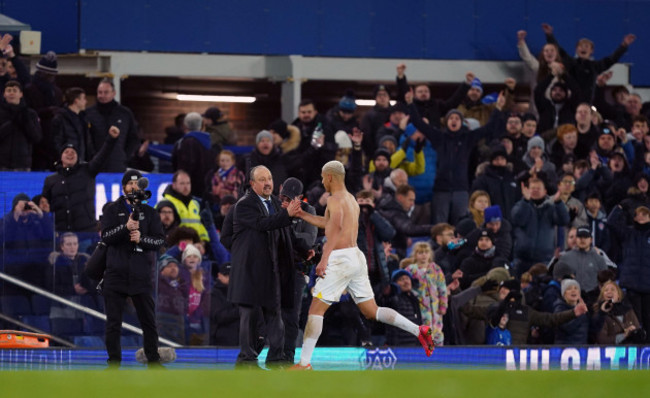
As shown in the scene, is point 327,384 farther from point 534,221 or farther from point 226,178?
point 534,221

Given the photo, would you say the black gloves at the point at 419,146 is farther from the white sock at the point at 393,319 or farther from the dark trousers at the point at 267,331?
the dark trousers at the point at 267,331

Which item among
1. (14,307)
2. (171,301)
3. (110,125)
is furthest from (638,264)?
(14,307)

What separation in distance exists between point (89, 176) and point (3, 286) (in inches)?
85.2

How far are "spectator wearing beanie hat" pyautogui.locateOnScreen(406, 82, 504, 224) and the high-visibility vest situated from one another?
3.47 meters

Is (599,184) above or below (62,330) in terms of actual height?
above

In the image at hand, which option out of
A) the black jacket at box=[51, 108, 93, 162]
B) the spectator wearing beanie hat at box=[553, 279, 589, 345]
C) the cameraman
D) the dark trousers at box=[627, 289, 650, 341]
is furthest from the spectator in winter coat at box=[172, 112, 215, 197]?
the dark trousers at box=[627, 289, 650, 341]

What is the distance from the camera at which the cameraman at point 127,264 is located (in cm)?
1509

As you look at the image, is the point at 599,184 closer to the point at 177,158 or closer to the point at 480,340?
the point at 480,340

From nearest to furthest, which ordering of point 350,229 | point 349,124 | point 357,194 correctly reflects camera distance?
point 350,229 → point 357,194 → point 349,124

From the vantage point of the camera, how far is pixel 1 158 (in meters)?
19.7

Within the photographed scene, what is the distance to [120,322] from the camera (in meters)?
15.2

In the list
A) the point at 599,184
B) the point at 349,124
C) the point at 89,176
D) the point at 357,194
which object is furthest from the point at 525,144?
the point at 89,176

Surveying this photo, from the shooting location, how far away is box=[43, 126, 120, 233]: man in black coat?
18453mm

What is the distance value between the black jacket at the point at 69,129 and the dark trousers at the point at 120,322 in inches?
187
